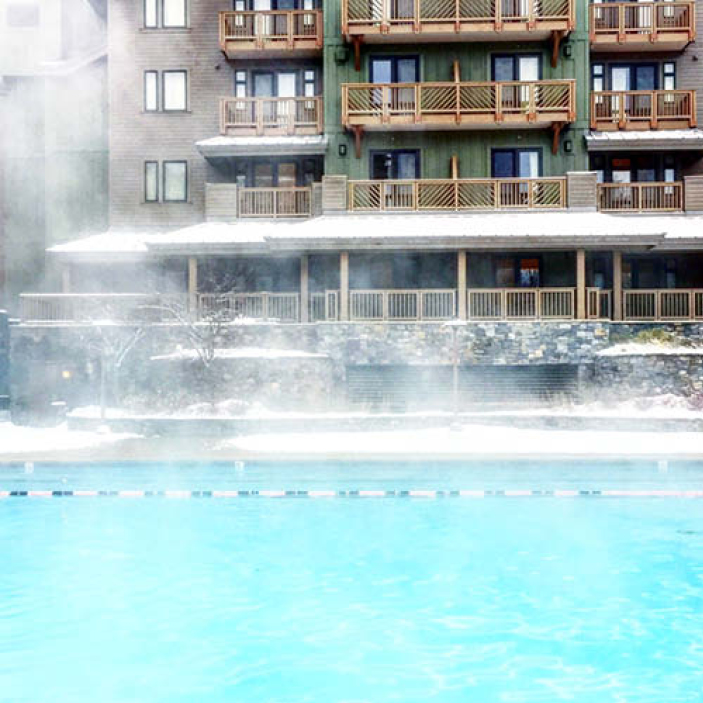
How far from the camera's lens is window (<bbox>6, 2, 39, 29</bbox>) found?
45844 mm

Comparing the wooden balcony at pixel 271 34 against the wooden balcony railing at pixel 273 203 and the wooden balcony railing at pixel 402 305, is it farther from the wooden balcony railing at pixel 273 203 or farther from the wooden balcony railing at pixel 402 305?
the wooden balcony railing at pixel 402 305

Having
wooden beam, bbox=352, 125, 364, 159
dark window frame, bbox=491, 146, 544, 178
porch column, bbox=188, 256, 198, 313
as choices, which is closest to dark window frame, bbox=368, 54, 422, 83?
wooden beam, bbox=352, 125, 364, 159

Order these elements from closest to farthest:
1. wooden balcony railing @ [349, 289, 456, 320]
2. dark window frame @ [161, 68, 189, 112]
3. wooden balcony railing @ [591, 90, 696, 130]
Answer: wooden balcony railing @ [349, 289, 456, 320] < wooden balcony railing @ [591, 90, 696, 130] < dark window frame @ [161, 68, 189, 112]

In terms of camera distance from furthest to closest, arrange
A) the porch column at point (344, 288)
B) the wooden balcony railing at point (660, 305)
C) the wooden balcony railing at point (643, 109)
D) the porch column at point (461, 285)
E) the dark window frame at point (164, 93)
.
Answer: the dark window frame at point (164, 93)
the wooden balcony railing at point (643, 109)
the wooden balcony railing at point (660, 305)
the porch column at point (344, 288)
the porch column at point (461, 285)

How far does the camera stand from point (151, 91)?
35812 millimetres

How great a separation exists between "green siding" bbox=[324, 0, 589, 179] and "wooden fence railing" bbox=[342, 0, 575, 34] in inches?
42.3

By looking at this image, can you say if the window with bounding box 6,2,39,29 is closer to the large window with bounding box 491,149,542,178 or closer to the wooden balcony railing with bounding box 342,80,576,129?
the wooden balcony railing with bounding box 342,80,576,129

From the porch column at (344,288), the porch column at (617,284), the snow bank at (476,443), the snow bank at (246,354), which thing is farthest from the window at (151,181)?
the porch column at (617,284)

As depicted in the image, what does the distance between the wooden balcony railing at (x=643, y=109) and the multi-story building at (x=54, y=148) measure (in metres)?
17.7

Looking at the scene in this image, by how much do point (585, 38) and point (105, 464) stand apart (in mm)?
21703

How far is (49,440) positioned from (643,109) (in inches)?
866

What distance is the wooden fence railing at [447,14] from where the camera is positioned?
107 feet

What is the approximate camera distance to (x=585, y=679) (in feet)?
34.5

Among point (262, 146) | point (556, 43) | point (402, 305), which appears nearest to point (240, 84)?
point (262, 146)
